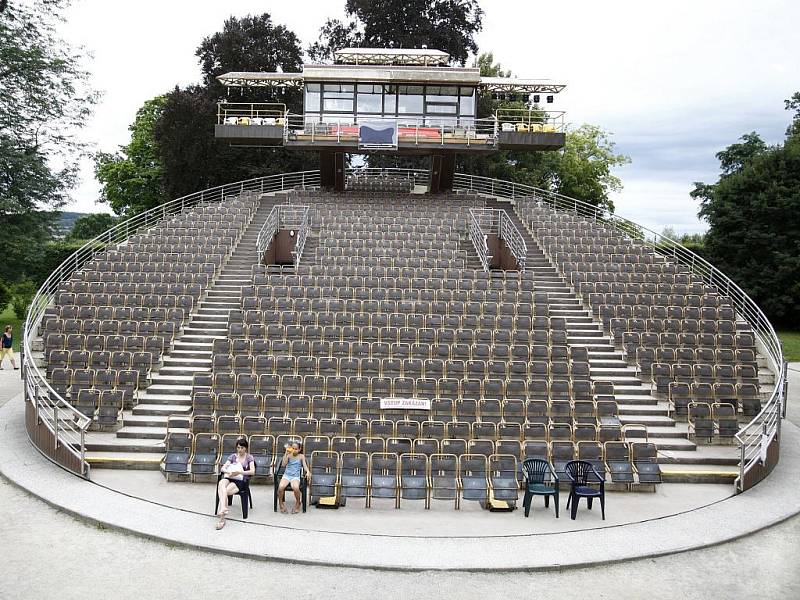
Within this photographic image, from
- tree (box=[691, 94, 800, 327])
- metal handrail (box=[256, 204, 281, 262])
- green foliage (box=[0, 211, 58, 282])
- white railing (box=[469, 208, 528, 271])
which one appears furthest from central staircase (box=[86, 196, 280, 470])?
tree (box=[691, 94, 800, 327])

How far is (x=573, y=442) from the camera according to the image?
12961 mm

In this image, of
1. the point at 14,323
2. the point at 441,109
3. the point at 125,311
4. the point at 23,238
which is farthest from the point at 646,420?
the point at 14,323

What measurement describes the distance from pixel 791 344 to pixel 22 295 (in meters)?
35.6

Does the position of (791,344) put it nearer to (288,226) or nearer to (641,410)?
(641,410)

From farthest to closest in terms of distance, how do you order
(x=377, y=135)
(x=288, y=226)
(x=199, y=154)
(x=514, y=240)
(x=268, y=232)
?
(x=199, y=154), (x=377, y=135), (x=288, y=226), (x=514, y=240), (x=268, y=232)

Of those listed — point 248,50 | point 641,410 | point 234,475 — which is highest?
point 248,50

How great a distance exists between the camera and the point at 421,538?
399 inches

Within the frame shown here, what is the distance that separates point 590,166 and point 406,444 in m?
42.3

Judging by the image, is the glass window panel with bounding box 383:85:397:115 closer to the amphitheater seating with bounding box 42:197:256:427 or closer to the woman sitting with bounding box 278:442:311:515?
the amphitheater seating with bounding box 42:197:256:427

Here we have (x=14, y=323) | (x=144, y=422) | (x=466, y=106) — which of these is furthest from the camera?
(x=14, y=323)

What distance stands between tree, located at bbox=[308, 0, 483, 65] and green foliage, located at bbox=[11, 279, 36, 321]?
2309 centimetres

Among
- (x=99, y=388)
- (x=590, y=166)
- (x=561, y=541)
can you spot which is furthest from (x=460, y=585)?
(x=590, y=166)

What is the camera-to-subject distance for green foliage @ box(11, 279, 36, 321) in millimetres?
33844

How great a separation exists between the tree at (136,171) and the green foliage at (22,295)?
12500 mm
